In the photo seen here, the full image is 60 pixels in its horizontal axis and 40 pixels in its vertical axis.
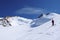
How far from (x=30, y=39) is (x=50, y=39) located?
3.87 metres

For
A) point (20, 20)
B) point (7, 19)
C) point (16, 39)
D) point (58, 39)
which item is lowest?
point (58, 39)

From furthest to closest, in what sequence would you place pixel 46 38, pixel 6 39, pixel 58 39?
pixel 6 39 → pixel 46 38 → pixel 58 39

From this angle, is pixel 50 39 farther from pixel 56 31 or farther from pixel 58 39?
pixel 56 31

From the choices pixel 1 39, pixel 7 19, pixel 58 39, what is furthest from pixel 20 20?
pixel 58 39

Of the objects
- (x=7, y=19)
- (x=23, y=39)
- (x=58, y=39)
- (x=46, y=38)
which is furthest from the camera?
(x=7, y=19)

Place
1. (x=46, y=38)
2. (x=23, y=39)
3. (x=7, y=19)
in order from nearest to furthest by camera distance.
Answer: (x=46, y=38)
(x=23, y=39)
(x=7, y=19)

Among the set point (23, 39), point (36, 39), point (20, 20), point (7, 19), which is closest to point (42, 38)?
point (36, 39)

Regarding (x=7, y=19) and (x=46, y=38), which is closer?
(x=46, y=38)

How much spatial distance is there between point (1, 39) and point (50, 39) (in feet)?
33.8

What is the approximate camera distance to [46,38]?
29.0m

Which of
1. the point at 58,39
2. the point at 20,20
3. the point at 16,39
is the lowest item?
the point at 58,39

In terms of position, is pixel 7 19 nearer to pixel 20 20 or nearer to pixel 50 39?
pixel 20 20

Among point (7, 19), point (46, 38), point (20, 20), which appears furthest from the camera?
point (20, 20)

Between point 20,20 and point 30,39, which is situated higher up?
point 20,20
